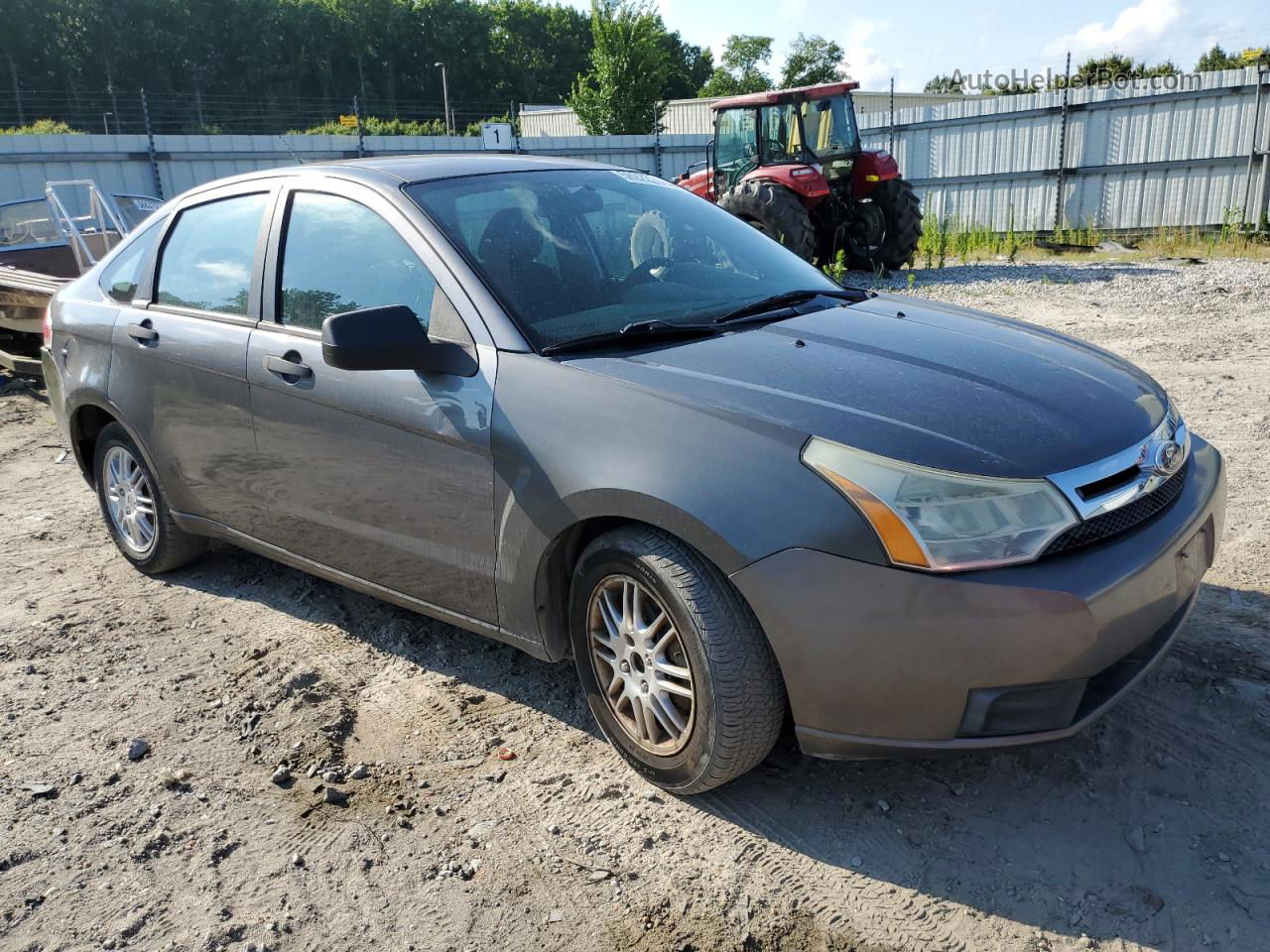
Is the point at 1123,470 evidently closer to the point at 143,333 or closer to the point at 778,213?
the point at 143,333

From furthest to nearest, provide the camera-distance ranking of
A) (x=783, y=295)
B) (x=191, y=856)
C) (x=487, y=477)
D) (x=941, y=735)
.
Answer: (x=783, y=295), (x=487, y=477), (x=191, y=856), (x=941, y=735)

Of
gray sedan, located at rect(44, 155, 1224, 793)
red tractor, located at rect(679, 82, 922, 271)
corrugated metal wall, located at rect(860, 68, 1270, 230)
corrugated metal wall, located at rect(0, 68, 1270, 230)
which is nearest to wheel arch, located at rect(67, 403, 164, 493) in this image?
gray sedan, located at rect(44, 155, 1224, 793)

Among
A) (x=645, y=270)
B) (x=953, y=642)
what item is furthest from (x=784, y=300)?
(x=953, y=642)

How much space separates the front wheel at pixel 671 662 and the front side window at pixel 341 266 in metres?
1.04

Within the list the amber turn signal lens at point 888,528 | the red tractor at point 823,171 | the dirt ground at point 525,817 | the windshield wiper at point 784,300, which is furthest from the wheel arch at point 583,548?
the red tractor at point 823,171

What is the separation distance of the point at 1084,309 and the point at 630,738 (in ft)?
29.8

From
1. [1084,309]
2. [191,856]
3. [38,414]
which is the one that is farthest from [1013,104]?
[191,856]

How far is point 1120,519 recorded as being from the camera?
249 cm

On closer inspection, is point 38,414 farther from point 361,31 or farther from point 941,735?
point 361,31

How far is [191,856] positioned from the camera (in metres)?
2.71

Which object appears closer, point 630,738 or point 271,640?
point 630,738

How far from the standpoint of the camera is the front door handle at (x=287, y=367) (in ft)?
11.1

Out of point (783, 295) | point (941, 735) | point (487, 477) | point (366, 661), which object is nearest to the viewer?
point (941, 735)

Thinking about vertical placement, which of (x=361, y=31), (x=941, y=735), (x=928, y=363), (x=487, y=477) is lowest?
(x=941, y=735)
